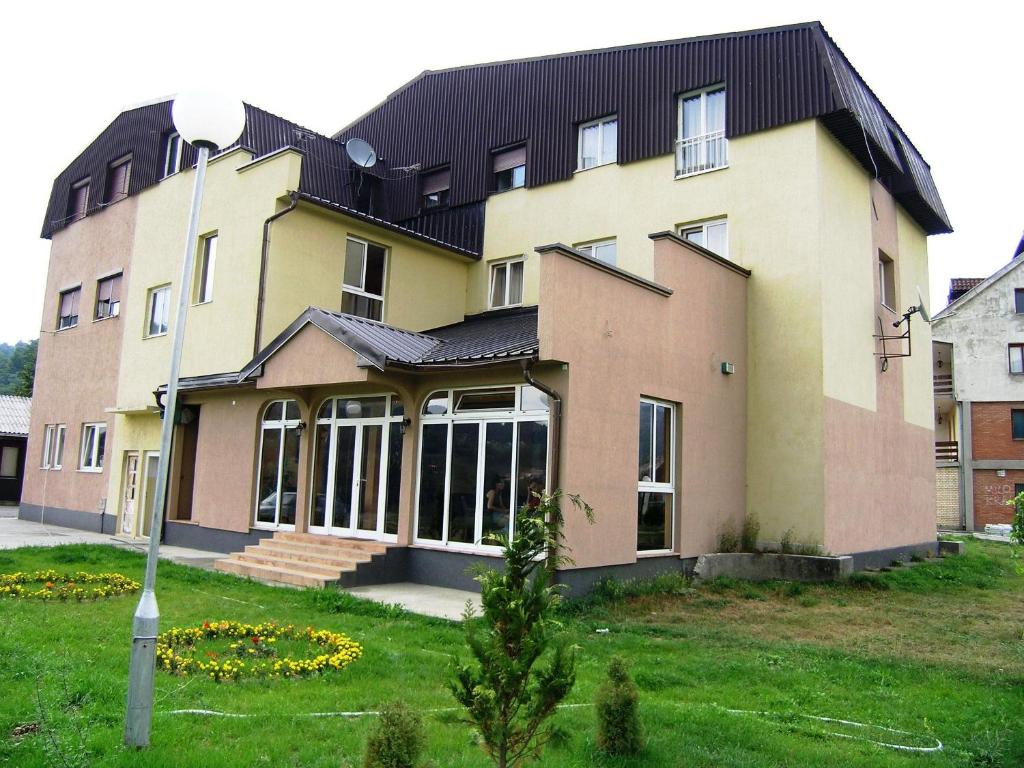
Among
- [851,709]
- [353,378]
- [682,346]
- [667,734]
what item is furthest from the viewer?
[682,346]

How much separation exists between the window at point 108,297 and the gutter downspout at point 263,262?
7088 mm

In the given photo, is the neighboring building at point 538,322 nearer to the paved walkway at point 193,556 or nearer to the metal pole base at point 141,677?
the paved walkway at point 193,556

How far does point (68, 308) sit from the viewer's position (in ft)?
75.1

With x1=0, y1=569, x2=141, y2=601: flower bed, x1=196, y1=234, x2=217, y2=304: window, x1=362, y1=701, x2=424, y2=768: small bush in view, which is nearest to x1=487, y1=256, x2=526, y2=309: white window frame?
x1=196, y1=234, x2=217, y2=304: window

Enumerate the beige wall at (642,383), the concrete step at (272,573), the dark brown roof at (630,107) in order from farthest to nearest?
the dark brown roof at (630,107) → the concrete step at (272,573) → the beige wall at (642,383)

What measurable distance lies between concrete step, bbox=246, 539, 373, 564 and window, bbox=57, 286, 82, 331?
1246 centimetres

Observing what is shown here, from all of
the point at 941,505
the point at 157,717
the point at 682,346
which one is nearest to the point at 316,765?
the point at 157,717

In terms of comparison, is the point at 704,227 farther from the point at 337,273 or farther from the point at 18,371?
the point at 18,371

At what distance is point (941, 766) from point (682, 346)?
8540 millimetres

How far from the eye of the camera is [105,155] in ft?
73.3

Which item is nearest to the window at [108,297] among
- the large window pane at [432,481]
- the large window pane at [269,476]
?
the large window pane at [269,476]

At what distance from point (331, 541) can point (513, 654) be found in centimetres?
944

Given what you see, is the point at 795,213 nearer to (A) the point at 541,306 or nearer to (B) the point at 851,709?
(A) the point at 541,306

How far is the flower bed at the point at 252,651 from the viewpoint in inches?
261
